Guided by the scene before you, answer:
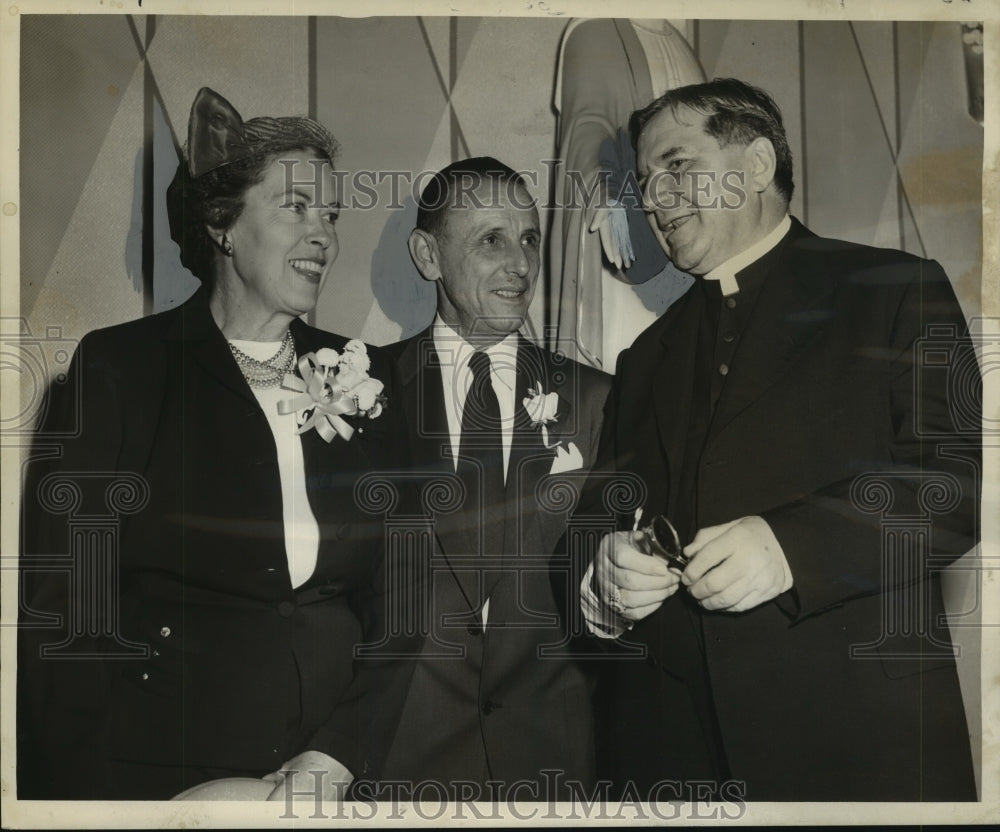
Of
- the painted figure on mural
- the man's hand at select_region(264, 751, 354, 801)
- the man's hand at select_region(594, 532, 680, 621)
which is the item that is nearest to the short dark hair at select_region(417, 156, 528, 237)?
the painted figure on mural

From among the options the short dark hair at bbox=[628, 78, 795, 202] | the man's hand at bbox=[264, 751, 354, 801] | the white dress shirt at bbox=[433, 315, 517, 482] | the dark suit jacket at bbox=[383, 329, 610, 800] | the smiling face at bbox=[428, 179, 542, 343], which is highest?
the short dark hair at bbox=[628, 78, 795, 202]

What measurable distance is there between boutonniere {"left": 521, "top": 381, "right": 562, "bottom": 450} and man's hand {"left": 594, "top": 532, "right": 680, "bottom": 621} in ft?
1.36

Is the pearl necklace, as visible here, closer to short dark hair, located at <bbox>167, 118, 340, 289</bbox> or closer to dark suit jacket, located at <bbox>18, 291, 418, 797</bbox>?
dark suit jacket, located at <bbox>18, 291, 418, 797</bbox>

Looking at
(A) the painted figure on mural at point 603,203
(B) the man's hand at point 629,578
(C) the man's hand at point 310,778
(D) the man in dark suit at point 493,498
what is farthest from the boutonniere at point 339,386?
(C) the man's hand at point 310,778

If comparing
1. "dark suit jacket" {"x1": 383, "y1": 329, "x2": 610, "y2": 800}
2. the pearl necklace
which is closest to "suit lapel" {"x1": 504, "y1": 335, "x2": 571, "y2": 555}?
"dark suit jacket" {"x1": 383, "y1": 329, "x2": 610, "y2": 800}

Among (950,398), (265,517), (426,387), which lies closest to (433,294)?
(426,387)

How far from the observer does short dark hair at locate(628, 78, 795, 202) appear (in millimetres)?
3713

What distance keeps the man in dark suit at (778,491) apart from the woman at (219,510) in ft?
2.85

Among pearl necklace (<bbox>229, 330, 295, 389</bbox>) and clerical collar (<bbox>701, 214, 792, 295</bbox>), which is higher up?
clerical collar (<bbox>701, 214, 792, 295</bbox>)

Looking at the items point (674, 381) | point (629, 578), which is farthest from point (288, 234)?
point (629, 578)

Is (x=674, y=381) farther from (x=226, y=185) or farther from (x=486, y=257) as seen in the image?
(x=226, y=185)

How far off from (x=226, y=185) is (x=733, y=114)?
1.68 meters

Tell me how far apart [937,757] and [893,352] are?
1345 mm

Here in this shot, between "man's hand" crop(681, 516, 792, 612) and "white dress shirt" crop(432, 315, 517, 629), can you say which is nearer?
"man's hand" crop(681, 516, 792, 612)
